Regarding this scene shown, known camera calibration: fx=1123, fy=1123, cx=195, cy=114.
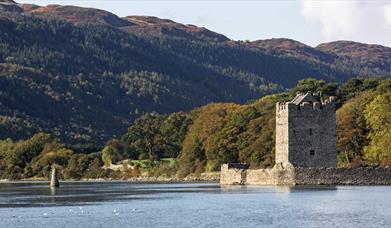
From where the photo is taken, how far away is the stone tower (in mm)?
71125

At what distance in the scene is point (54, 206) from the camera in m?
58.8

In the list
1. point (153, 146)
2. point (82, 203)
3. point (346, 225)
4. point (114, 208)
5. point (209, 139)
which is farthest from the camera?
point (153, 146)

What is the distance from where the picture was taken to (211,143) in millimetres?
108000

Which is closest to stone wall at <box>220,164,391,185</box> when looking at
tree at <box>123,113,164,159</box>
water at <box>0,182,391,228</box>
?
water at <box>0,182,391,228</box>

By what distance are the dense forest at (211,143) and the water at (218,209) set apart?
19.7 m

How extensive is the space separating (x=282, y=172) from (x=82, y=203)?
14985 millimetres

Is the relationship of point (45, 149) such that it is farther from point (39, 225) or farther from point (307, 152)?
point (39, 225)

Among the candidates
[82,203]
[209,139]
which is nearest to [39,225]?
[82,203]

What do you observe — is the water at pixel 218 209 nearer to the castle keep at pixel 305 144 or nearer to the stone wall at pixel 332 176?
the stone wall at pixel 332 176

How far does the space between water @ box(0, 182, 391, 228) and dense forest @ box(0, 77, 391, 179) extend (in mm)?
19727

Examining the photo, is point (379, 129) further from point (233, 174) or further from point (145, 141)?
point (145, 141)

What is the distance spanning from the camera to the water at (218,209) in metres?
45.2

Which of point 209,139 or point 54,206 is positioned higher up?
point 209,139

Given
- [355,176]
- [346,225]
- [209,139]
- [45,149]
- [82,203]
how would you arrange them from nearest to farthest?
1. [346,225]
2. [82,203]
3. [355,176]
4. [209,139]
5. [45,149]
